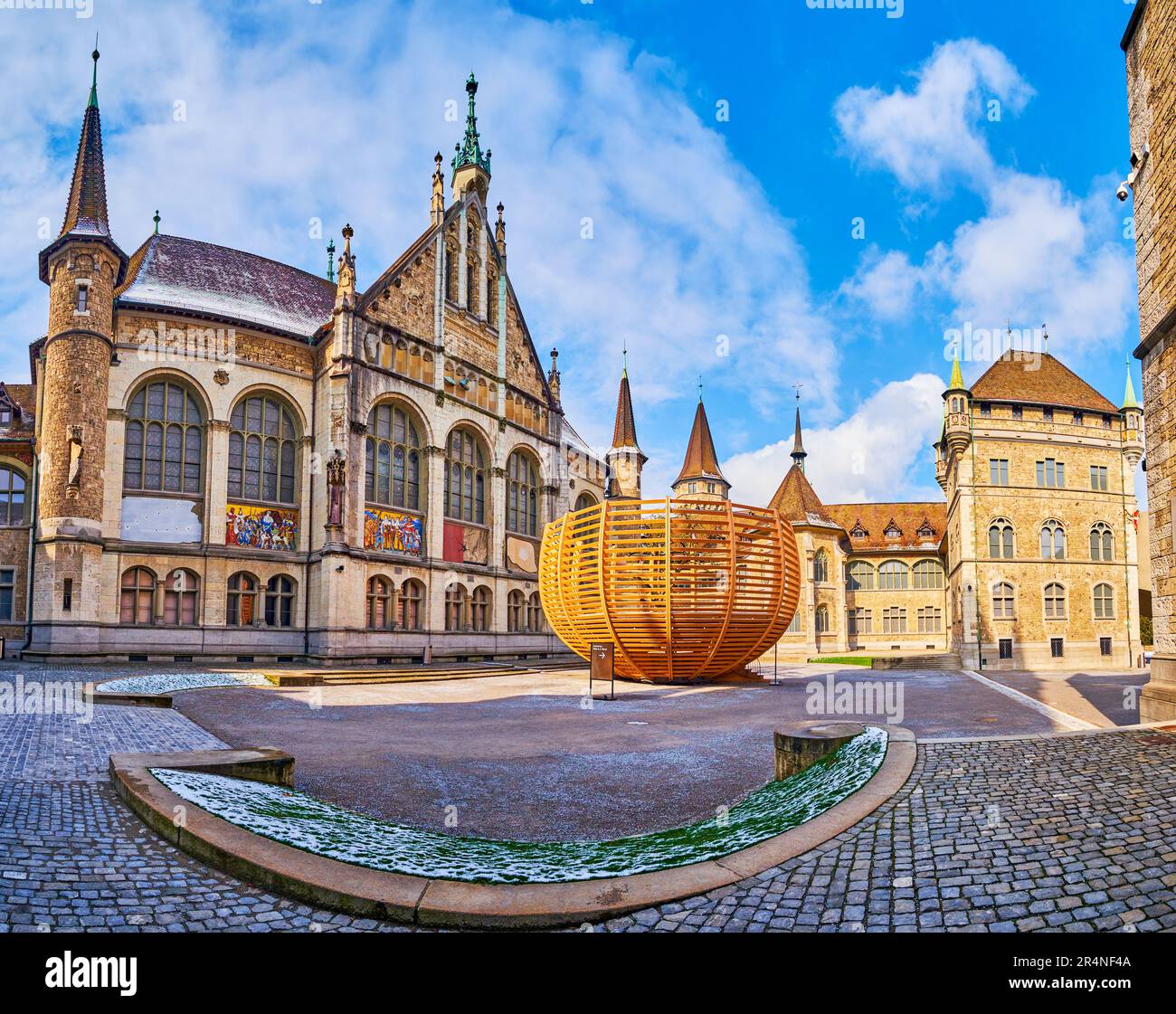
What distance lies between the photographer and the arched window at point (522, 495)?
39.6 m

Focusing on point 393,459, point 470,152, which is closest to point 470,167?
point 470,152

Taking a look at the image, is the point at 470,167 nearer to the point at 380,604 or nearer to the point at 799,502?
the point at 380,604

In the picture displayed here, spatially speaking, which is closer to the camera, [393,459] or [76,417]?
[76,417]

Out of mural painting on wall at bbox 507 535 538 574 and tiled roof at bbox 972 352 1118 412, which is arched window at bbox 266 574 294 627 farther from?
tiled roof at bbox 972 352 1118 412

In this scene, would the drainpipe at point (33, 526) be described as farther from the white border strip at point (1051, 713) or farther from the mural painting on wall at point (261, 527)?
the white border strip at point (1051, 713)

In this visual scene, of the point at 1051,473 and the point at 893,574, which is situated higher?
the point at 1051,473

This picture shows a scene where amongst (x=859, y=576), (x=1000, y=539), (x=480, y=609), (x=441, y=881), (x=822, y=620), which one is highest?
(x=1000, y=539)

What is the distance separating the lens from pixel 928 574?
64875mm

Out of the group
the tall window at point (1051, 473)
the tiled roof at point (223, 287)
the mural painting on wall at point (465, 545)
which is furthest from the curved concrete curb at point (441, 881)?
the tall window at point (1051, 473)

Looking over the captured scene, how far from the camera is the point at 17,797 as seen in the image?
6152 mm

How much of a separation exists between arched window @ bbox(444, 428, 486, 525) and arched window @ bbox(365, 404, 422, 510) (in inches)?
71.0

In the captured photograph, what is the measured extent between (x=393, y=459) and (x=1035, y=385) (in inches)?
1594
